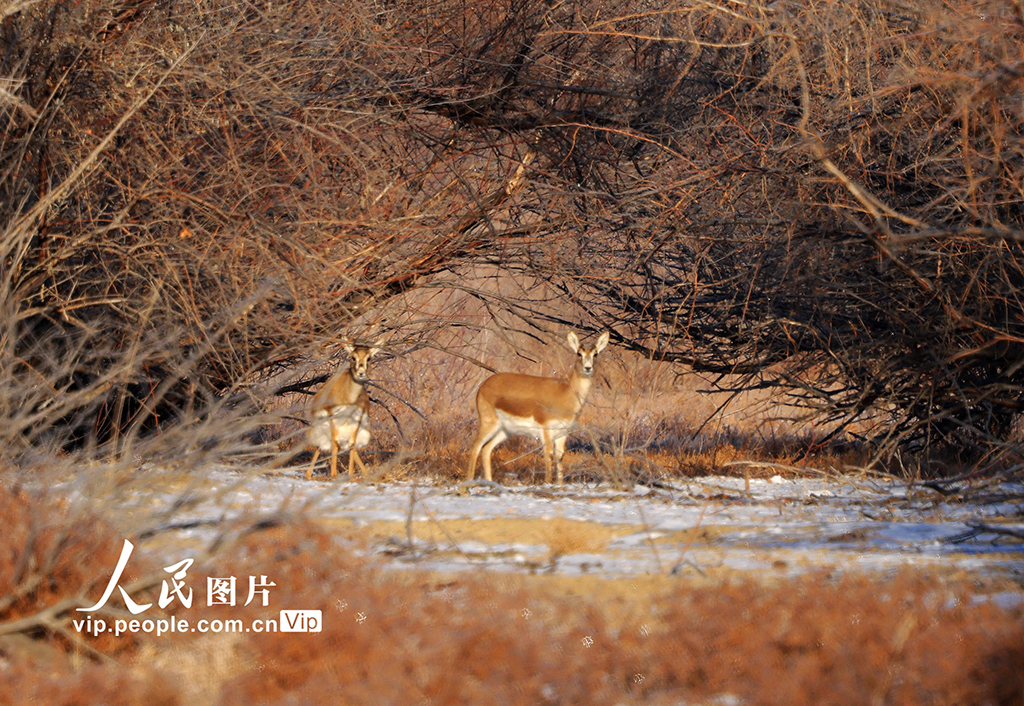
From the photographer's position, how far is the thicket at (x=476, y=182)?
27.1ft

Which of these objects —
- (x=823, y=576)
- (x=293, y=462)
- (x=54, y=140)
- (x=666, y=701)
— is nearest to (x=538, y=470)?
(x=293, y=462)

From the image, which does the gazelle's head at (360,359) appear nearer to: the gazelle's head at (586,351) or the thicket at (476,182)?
the thicket at (476,182)

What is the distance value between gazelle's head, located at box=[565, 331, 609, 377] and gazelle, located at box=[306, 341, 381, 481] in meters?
2.05

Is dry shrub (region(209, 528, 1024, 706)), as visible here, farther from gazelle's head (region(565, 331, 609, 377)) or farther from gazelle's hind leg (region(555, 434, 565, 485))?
gazelle's head (region(565, 331, 609, 377))

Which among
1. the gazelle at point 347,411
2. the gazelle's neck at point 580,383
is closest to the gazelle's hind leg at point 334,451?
the gazelle at point 347,411

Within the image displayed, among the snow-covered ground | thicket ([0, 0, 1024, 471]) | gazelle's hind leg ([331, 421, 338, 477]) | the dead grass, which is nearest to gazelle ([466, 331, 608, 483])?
thicket ([0, 0, 1024, 471])

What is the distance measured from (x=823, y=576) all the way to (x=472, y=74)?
6717 mm

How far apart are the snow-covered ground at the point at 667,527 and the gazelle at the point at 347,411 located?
169cm

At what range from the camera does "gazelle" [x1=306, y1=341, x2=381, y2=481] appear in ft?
36.3

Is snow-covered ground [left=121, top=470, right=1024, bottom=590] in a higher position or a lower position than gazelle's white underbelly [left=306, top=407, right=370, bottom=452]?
higher

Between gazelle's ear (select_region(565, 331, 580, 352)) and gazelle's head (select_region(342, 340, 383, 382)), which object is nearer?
gazelle's head (select_region(342, 340, 383, 382))

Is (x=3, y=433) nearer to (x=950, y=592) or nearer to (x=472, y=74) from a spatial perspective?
(x=950, y=592)

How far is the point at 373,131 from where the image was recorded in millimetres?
10297

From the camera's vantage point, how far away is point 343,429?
1150 cm
